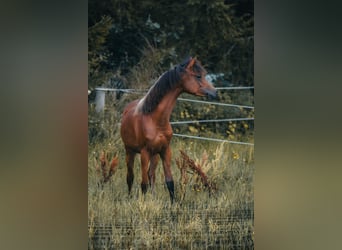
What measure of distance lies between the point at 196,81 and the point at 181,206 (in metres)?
1.17

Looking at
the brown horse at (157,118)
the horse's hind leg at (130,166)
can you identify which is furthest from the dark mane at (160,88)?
the horse's hind leg at (130,166)

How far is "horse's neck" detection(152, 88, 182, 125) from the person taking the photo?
12.8ft

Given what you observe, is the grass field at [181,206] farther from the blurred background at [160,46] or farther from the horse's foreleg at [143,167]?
the blurred background at [160,46]
